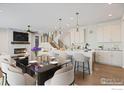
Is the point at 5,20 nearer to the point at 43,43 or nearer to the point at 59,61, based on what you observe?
the point at 43,43

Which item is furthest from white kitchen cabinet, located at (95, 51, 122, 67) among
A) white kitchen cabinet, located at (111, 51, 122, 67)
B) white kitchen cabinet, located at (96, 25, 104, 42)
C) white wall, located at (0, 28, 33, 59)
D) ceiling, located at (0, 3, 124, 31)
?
white wall, located at (0, 28, 33, 59)

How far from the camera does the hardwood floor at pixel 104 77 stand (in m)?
1.31

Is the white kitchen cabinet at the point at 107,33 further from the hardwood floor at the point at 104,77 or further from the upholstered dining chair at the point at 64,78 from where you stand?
the upholstered dining chair at the point at 64,78

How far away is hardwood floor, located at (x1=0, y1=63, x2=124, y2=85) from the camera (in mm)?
1311

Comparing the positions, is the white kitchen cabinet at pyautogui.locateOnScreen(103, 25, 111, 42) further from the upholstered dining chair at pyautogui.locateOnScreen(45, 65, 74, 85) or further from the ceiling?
the upholstered dining chair at pyautogui.locateOnScreen(45, 65, 74, 85)

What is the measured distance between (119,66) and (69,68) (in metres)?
0.74

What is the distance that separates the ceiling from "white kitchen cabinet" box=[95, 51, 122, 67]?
0.51 meters

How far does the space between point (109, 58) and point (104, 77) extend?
326 millimetres

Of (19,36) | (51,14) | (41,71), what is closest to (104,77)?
(41,71)

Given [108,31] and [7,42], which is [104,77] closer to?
[108,31]

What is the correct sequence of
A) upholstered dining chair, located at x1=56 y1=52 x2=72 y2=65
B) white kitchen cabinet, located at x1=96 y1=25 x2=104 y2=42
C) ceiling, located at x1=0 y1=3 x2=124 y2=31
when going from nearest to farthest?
ceiling, located at x1=0 y1=3 x2=124 y2=31, white kitchen cabinet, located at x1=96 y1=25 x2=104 y2=42, upholstered dining chair, located at x1=56 y1=52 x2=72 y2=65

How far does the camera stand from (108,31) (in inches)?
63.4

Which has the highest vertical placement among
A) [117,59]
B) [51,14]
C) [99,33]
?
[51,14]

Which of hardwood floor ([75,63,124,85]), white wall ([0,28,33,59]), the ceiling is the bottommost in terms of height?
hardwood floor ([75,63,124,85])
